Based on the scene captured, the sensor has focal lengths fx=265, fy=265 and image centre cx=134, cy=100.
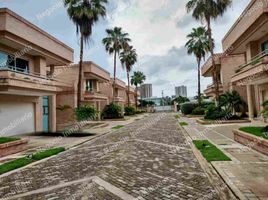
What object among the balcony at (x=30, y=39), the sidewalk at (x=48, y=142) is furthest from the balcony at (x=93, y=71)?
the sidewalk at (x=48, y=142)

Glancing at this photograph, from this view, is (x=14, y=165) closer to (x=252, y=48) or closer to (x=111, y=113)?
(x=252, y=48)

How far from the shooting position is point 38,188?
721 cm

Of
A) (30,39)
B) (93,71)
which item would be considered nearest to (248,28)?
(30,39)

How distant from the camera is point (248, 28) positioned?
21016 millimetres

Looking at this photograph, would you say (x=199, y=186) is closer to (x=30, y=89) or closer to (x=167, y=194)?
(x=167, y=194)

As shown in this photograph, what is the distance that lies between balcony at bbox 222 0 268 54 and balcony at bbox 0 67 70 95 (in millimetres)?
15928

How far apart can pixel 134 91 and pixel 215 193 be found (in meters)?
72.3

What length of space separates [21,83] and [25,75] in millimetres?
1165

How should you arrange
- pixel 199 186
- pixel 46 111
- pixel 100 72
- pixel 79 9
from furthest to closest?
pixel 100 72 < pixel 46 111 < pixel 79 9 < pixel 199 186

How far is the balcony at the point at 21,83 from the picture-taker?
52.3ft

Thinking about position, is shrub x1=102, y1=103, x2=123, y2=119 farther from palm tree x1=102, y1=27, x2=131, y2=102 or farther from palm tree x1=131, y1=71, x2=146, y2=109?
palm tree x1=131, y1=71, x2=146, y2=109

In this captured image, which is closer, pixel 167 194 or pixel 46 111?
pixel 167 194

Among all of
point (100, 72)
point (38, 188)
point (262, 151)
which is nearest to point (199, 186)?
point (38, 188)

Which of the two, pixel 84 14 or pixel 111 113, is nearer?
pixel 84 14
